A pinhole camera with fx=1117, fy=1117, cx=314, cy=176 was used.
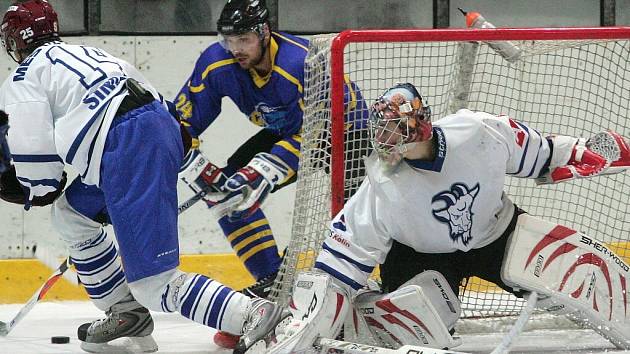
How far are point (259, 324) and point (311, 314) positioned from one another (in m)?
0.18

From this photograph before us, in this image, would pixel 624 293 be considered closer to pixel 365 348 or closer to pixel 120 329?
pixel 365 348

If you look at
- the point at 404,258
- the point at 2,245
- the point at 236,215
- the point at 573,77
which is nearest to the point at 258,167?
the point at 236,215

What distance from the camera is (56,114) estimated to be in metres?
2.85

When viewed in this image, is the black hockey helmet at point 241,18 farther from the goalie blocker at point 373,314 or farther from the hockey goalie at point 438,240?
the goalie blocker at point 373,314

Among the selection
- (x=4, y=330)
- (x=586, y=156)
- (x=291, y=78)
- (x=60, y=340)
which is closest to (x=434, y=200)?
(x=586, y=156)

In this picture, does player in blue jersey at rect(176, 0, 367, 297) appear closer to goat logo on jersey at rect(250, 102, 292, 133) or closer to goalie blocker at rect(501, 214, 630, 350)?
goat logo on jersey at rect(250, 102, 292, 133)

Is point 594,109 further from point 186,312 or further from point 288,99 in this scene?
point 186,312

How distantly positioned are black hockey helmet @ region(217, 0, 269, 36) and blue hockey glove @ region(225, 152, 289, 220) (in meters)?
0.41

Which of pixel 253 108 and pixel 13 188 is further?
pixel 253 108

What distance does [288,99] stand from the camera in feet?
12.0

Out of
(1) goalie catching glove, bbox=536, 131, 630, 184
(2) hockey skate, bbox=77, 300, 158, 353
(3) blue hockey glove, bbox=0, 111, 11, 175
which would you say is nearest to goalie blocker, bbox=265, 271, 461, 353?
(1) goalie catching glove, bbox=536, 131, 630, 184

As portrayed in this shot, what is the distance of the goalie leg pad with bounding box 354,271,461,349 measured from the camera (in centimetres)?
281

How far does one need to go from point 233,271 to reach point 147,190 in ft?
6.35

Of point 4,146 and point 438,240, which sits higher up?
point 4,146
